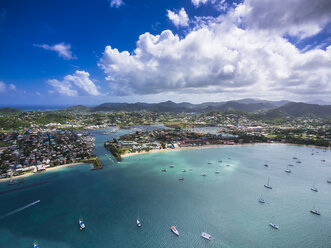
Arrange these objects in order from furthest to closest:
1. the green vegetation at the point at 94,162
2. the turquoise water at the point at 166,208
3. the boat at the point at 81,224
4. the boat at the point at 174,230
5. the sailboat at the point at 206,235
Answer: the green vegetation at the point at 94,162, the boat at the point at 81,224, the boat at the point at 174,230, the turquoise water at the point at 166,208, the sailboat at the point at 206,235

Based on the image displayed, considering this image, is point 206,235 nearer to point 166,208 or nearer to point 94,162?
point 166,208

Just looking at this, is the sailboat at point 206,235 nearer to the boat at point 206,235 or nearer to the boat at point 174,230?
the boat at point 206,235

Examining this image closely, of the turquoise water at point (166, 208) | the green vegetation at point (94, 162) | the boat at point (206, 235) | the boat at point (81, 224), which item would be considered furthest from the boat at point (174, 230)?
the green vegetation at point (94, 162)

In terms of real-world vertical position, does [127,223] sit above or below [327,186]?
above

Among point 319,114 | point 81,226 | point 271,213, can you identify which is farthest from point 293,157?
point 319,114

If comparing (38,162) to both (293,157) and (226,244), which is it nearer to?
(226,244)

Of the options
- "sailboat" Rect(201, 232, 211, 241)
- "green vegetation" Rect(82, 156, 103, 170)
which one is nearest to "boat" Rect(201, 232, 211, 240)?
"sailboat" Rect(201, 232, 211, 241)

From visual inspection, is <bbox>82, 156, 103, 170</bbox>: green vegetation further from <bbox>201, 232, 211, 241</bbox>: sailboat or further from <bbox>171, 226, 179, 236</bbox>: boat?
<bbox>201, 232, 211, 241</bbox>: sailboat

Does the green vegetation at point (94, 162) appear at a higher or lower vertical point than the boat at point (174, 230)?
higher

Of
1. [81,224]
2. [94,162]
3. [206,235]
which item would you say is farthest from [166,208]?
[94,162]
